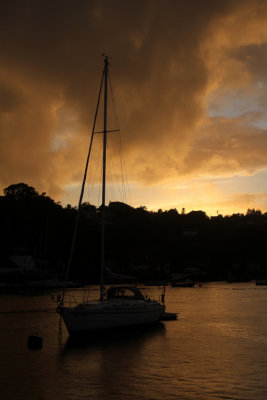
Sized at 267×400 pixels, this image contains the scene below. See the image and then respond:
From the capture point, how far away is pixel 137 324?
3878 cm

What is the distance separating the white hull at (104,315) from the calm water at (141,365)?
1.17 m

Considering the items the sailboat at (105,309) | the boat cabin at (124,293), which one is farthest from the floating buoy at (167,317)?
the boat cabin at (124,293)

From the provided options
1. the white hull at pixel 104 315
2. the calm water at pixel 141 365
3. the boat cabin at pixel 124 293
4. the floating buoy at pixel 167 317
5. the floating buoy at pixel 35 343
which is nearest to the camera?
the calm water at pixel 141 365

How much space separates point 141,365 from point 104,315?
25.1 ft

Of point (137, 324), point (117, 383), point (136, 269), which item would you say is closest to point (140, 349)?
point (137, 324)

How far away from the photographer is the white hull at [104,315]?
33.6m

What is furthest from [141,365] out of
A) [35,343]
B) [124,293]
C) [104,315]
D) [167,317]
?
[167,317]

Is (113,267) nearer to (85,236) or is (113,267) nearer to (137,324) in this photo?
(85,236)

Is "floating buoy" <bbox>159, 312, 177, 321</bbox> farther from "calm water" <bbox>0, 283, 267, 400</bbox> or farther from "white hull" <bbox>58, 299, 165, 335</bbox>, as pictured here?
"white hull" <bbox>58, 299, 165, 335</bbox>

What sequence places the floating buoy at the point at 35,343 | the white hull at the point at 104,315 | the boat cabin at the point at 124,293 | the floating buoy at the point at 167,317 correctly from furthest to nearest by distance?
the floating buoy at the point at 167,317 → the boat cabin at the point at 124,293 → the white hull at the point at 104,315 → the floating buoy at the point at 35,343

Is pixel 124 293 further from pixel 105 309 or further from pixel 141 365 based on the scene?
pixel 141 365

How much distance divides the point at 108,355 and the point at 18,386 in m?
8.81

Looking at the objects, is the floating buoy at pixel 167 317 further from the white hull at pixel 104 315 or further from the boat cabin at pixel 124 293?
the boat cabin at pixel 124 293

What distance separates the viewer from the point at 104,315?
113 feet
